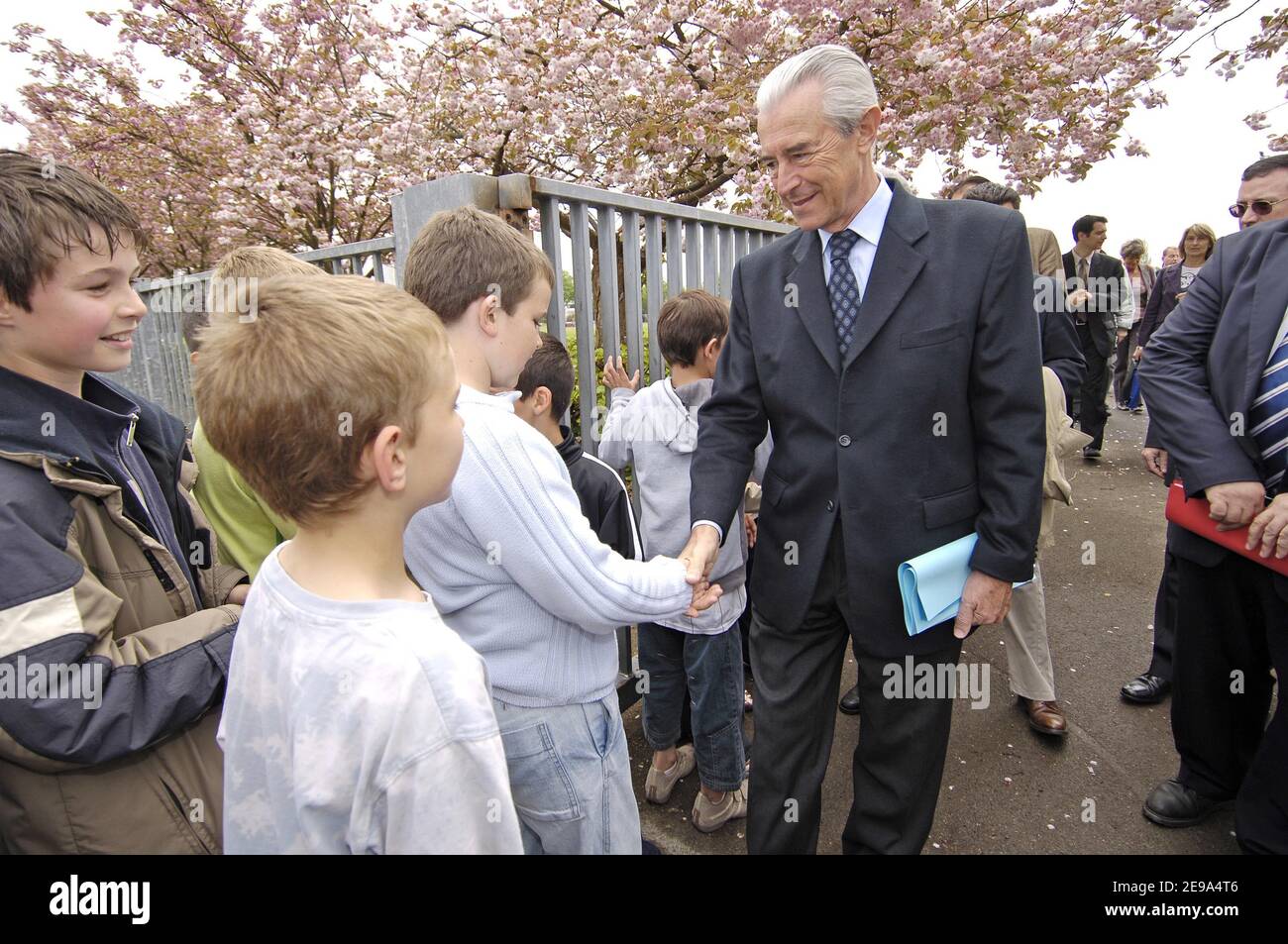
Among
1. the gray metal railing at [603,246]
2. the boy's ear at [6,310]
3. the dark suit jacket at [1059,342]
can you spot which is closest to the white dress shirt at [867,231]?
the gray metal railing at [603,246]

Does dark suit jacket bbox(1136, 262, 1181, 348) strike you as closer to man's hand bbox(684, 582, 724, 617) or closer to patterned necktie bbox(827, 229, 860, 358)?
patterned necktie bbox(827, 229, 860, 358)

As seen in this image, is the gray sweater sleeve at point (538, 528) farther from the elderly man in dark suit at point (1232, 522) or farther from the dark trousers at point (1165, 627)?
the dark trousers at point (1165, 627)

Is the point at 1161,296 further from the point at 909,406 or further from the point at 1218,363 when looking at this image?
the point at 909,406

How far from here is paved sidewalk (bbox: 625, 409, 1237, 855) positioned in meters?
2.46

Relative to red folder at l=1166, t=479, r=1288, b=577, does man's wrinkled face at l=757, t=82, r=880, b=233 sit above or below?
above

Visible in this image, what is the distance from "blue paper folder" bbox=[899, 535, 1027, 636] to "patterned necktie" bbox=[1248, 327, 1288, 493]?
1.13 m

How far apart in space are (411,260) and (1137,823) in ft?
10.1

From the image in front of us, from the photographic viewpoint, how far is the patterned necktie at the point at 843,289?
189cm

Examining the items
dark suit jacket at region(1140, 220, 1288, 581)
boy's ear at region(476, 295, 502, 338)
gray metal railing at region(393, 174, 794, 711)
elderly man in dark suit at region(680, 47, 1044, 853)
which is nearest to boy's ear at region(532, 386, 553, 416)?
gray metal railing at region(393, 174, 794, 711)

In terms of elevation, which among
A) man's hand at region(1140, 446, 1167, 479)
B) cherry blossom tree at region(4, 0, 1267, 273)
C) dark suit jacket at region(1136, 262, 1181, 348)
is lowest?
man's hand at region(1140, 446, 1167, 479)

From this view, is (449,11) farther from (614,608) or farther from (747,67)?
(614,608)

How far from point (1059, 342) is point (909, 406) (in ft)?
6.18

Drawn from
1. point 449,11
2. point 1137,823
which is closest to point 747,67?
point 449,11
